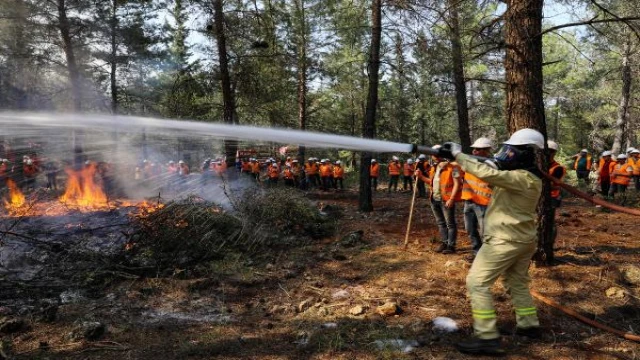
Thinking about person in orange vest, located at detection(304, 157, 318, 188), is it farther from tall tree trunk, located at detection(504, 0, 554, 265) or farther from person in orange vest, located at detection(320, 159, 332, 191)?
tall tree trunk, located at detection(504, 0, 554, 265)

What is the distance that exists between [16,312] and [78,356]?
1.71 metres

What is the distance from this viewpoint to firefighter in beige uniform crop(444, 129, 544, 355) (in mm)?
3998

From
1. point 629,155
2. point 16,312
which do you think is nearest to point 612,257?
point 16,312

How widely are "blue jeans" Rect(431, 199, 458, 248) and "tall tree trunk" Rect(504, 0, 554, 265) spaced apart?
1.60 metres

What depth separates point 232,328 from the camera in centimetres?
474

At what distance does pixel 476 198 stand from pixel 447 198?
1.03 meters

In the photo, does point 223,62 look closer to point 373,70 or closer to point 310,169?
point 373,70

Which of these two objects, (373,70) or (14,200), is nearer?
(14,200)

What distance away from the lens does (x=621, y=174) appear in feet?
44.8

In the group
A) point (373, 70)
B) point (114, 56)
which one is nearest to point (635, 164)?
point (373, 70)

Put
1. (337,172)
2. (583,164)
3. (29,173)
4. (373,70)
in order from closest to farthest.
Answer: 1. (373,70)
2. (583,164)
3. (29,173)
4. (337,172)

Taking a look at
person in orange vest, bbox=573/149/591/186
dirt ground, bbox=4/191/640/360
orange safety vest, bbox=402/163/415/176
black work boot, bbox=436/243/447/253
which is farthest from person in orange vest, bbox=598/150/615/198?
black work boot, bbox=436/243/447/253

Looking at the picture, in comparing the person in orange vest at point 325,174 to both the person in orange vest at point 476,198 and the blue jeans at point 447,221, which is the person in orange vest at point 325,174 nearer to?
the blue jeans at point 447,221

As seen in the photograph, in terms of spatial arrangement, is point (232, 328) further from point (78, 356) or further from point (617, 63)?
point (617, 63)
